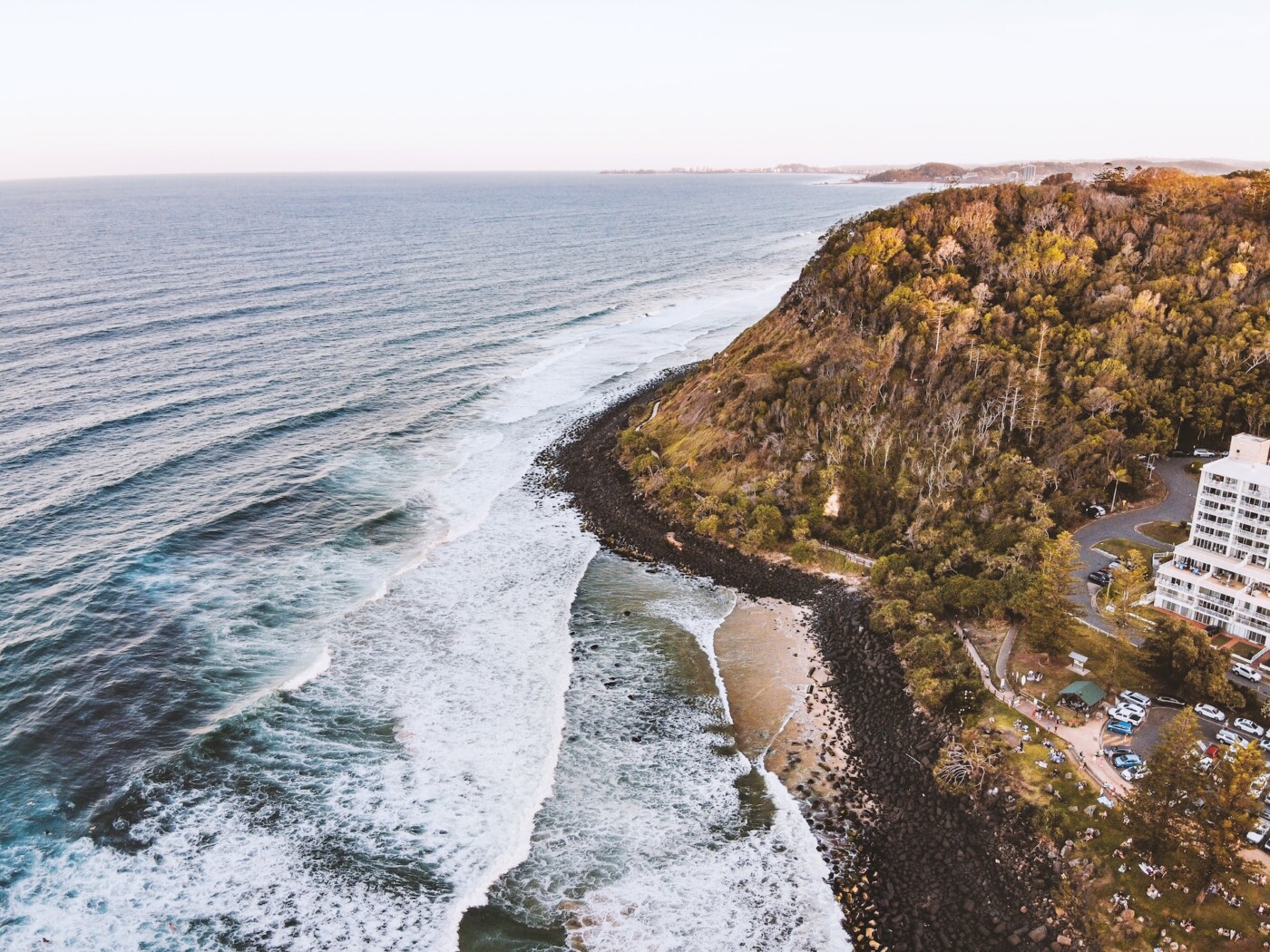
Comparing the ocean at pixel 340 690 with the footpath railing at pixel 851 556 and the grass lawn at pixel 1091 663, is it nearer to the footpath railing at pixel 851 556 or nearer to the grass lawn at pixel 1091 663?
the footpath railing at pixel 851 556

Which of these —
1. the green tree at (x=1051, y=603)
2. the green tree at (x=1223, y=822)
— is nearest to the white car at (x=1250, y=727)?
the green tree at (x=1223, y=822)

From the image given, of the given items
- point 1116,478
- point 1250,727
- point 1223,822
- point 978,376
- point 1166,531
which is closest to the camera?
point 1223,822

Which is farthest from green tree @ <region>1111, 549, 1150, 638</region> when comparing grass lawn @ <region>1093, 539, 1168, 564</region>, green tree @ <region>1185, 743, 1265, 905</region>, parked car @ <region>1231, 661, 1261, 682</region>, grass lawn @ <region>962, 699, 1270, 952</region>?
green tree @ <region>1185, 743, 1265, 905</region>

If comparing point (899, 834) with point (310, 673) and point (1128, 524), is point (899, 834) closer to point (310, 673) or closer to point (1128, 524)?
point (310, 673)

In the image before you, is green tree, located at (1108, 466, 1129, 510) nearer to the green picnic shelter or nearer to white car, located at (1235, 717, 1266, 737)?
the green picnic shelter

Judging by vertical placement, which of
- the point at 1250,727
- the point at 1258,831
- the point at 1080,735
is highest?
the point at 1250,727

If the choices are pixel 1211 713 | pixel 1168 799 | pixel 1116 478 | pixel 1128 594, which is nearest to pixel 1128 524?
pixel 1116 478
